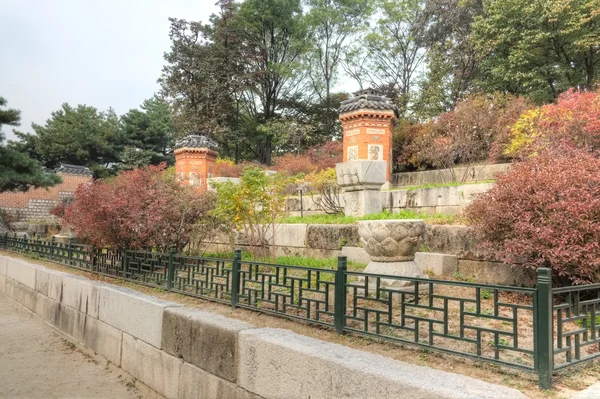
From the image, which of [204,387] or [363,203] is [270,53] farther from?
[204,387]

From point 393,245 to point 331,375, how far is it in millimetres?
2159

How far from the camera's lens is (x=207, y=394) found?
11.2ft

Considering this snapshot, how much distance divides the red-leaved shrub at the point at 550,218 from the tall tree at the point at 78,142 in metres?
27.6

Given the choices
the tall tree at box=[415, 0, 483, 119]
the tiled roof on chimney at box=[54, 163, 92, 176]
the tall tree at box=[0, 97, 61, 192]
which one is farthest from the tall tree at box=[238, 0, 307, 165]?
the tall tree at box=[0, 97, 61, 192]

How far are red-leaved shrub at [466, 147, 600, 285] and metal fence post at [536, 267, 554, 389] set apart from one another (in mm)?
1824

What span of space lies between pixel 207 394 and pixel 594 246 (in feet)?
12.0

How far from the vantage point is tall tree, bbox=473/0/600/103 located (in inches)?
615

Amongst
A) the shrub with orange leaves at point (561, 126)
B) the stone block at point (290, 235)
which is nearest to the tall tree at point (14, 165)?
the stone block at point (290, 235)

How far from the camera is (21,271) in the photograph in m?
8.04

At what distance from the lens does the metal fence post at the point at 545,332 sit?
2191mm

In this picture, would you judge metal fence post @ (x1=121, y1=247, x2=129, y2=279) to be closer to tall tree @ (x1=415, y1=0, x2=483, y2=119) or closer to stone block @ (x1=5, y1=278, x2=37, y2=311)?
stone block @ (x1=5, y1=278, x2=37, y2=311)

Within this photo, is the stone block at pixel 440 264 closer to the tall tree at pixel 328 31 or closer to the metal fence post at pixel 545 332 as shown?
the metal fence post at pixel 545 332

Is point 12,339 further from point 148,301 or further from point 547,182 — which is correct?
point 547,182

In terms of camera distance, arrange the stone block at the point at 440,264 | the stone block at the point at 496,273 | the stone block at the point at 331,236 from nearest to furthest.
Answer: the stone block at the point at 496,273, the stone block at the point at 440,264, the stone block at the point at 331,236
